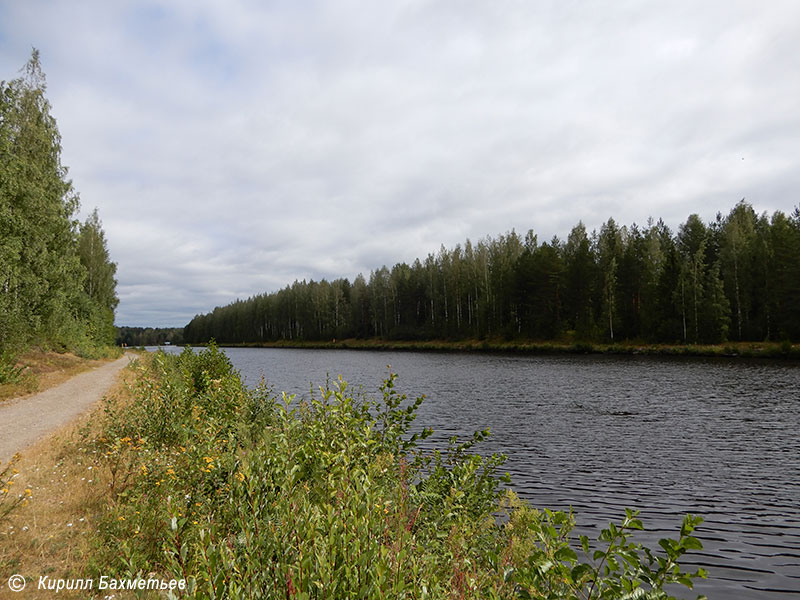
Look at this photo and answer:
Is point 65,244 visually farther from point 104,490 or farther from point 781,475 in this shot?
point 781,475

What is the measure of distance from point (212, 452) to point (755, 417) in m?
24.2

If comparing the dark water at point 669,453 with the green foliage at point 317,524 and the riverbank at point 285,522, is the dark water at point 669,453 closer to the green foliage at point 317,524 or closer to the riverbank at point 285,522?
the riverbank at point 285,522

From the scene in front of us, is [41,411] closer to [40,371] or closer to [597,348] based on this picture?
[40,371]

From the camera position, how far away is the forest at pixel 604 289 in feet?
190

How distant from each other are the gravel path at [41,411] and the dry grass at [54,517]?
1343mm

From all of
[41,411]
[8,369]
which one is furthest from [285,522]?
[8,369]

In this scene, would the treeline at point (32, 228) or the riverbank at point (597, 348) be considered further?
the riverbank at point (597, 348)

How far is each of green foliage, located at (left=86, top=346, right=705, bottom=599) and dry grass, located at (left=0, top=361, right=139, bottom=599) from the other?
266mm

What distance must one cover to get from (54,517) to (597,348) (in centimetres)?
6749

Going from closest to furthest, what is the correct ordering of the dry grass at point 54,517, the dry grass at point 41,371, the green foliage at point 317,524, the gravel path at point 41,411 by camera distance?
the green foliage at point 317,524, the dry grass at point 54,517, the gravel path at point 41,411, the dry grass at point 41,371

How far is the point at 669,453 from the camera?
51.5 ft

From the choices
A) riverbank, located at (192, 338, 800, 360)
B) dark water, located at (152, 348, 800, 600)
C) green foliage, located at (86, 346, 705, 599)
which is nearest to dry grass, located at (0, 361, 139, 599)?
green foliage, located at (86, 346, 705, 599)

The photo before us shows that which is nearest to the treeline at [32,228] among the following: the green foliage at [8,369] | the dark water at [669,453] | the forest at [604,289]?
the green foliage at [8,369]

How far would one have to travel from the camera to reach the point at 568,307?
251 ft
